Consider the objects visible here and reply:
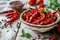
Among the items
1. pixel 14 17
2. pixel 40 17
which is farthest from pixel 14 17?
pixel 40 17

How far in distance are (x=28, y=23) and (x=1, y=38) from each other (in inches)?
7.7

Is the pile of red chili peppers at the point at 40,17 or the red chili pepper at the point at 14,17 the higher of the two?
the pile of red chili peppers at the point at 40,17

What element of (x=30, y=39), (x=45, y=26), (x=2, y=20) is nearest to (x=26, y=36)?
(x=30, y=39)

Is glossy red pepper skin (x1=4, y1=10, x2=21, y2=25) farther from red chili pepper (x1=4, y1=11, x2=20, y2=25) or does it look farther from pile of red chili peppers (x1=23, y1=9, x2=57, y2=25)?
pile of red chili peppers (x1=23, y1=9, x2=57, y2=25)

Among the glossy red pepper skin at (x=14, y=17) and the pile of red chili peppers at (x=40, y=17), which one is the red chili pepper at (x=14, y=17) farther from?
the pile of red chili peppers at (x=40, y=17)

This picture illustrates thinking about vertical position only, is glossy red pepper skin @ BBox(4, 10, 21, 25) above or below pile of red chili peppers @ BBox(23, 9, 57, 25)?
below

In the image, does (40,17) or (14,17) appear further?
(14,17)

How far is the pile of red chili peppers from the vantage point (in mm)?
994

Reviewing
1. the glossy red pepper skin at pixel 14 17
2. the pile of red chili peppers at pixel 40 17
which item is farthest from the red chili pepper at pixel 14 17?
the pile of red chili peppers at pixel 40 17

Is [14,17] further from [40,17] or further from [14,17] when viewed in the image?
[40,17]

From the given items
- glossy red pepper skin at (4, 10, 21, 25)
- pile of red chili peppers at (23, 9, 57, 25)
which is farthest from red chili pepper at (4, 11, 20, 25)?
pile of red chili peppers at (23, 9, 57, 25)

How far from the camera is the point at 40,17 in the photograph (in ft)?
3.43

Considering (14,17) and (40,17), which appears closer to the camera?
(40,17)

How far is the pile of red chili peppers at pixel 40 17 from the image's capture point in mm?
994
